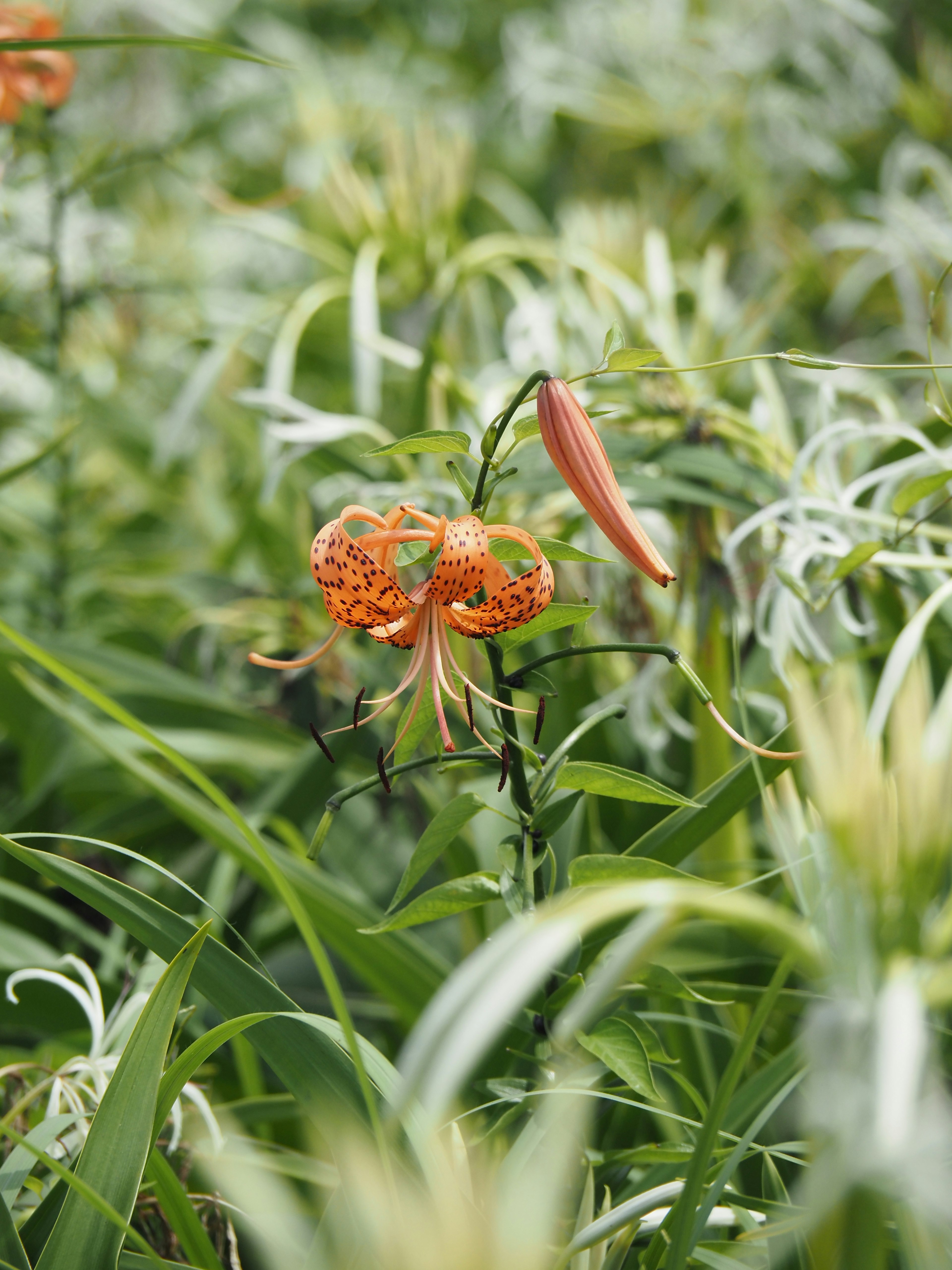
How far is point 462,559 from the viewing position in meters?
0.27

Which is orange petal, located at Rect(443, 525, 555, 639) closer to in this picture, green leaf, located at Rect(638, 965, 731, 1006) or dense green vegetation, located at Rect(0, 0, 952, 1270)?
dense green vegetation, located at Rect(0, 0, 952, 1270)

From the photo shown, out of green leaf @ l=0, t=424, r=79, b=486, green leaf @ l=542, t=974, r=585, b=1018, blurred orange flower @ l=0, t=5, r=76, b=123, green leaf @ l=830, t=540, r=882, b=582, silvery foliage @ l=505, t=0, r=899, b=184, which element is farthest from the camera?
silvery foliage @ l=505, t=0, r=899, b=184

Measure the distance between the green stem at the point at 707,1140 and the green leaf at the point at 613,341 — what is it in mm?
175

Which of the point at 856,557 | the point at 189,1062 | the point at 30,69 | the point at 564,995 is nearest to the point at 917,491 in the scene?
the point at 856,557

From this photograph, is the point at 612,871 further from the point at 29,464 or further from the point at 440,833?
the point at 29,464

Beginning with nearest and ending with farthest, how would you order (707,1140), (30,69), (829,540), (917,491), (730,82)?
1. (707,1140)
2. (917,491)
3. (829,540)
4. (30,69)
5. (730,82)

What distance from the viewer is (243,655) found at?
81cm

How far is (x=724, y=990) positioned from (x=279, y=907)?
0.31 metres

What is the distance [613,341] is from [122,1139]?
0.30m

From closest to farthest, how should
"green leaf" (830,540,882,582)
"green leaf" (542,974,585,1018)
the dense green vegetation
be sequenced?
the dense green vegetation < "green leaf" (542,974,585,1018) < "green leaf" (830,540,882,582)

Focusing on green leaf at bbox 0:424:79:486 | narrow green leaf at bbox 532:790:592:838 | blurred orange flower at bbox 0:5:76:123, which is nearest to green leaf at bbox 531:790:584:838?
narrow green leaf at bbox 532:790:592:838

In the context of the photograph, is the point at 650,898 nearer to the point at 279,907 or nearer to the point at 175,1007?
the point at 175,1007

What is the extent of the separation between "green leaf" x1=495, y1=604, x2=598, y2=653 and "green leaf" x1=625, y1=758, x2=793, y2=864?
0.38 ft

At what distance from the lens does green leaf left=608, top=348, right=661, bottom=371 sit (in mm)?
261
